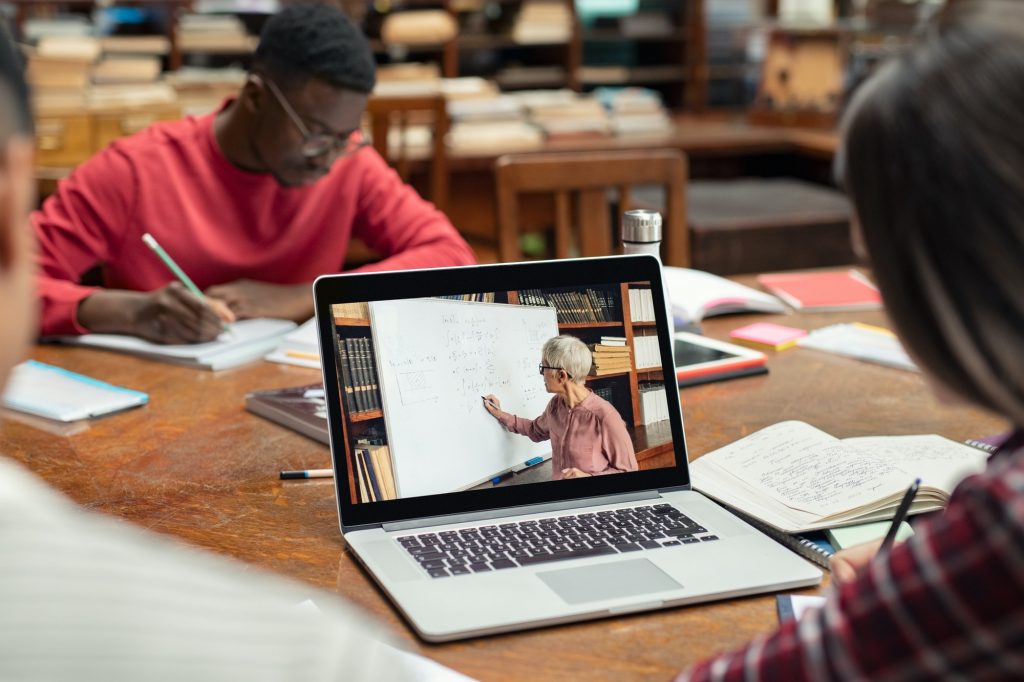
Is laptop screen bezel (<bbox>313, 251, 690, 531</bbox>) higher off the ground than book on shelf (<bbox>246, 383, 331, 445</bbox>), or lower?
higher

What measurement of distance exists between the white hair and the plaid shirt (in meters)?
0.51

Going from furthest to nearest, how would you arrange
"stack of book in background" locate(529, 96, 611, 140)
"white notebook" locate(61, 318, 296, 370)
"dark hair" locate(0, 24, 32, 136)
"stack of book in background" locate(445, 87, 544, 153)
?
"stack of book in background" locate(529, 96, 611, 140), "stack of book in background" locate(445, 87, 544, 153), "white notebook" locate(61, 318, 296, 370), "dark hair" locate(0, 24, 32, 136)

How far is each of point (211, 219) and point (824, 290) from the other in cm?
113

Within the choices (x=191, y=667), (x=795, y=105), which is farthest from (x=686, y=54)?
(x=191, y=667)

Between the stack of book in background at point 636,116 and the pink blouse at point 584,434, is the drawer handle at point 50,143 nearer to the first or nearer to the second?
the stack of book in background at point 636,116

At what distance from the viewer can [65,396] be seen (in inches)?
57.9

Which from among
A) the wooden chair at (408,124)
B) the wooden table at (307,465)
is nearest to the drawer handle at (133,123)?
the wooden chair at (408,124)

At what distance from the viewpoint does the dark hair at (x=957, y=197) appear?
573 millimetres

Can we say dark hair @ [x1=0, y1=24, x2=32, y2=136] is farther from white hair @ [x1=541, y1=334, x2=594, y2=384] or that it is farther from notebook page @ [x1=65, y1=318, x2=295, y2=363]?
notebook page @ [x1=65, y1=318, x2=295, y2=363]

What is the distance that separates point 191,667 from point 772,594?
0.61 meters

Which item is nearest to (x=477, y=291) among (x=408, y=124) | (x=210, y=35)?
(x=408, y=124)

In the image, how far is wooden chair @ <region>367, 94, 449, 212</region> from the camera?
3.24 m

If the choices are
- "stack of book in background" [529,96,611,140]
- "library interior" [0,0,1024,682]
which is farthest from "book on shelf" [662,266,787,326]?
"stack of book in background" [529,96,611,140]

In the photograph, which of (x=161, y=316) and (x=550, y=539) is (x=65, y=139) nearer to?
(x=161, y=316)
